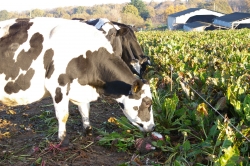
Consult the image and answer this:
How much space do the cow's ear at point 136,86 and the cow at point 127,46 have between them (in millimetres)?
3127

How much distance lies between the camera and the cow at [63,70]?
4.77 meters

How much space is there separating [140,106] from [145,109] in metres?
0.08

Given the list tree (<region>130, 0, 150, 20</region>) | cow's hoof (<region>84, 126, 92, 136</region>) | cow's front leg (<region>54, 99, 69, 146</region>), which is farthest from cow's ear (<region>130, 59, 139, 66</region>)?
tree (<region>130, 0, 150, 20</region>)

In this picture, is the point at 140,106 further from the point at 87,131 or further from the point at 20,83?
the point at 20,83

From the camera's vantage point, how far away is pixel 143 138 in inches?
187

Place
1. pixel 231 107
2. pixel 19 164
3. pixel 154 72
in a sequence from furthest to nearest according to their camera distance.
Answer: pixel 154 72
pixel 231 107
pixel 19 164

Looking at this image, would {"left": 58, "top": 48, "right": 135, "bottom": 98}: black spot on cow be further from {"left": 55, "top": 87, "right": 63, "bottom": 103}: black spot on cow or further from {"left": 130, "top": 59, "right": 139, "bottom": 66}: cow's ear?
{"left": 130, "top": 59, "right": 139, "bottom": 66}: cow's ear

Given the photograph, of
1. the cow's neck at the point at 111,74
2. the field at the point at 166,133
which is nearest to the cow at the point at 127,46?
the field at the point at 166,133

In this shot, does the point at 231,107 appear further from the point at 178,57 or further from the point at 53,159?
the point at 178,57

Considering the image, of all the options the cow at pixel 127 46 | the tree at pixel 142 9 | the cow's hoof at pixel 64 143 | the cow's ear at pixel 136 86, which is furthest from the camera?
the tree at pixel 142 9

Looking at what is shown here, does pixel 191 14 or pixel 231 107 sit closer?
pixel 231 107

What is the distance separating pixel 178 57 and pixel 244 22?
54.2 metres

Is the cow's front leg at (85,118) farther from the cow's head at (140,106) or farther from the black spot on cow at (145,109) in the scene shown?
the black spot on cow at (145,109)

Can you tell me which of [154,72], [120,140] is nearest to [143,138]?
[120,140]
